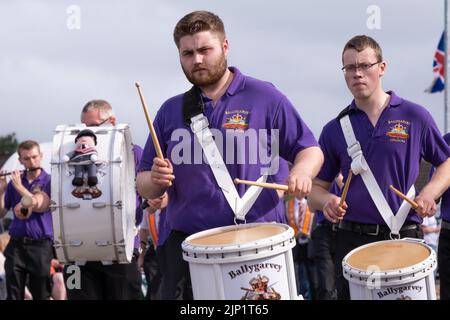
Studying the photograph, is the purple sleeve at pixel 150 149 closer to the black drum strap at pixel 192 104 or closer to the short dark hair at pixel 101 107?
the black drum strap at pixel 192 104

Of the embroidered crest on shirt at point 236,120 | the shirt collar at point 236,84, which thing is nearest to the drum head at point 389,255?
the embroidered crest on shirt at point 236,120

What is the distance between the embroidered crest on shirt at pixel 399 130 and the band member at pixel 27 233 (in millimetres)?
4734

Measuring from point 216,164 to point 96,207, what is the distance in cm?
194

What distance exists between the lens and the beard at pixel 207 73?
4438 mm

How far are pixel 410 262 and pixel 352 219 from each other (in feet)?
3.74

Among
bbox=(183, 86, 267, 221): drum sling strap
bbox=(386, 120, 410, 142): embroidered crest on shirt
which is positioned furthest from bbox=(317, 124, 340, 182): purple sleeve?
bbox=(183, 86, 267, 221): drum sling strap

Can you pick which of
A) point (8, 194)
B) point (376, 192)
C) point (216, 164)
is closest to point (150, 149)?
point (216, 164)

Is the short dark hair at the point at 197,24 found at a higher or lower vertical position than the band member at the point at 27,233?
higher

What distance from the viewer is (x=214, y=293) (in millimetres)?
3947

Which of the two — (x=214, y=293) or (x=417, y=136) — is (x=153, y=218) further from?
(x=214, y=293)

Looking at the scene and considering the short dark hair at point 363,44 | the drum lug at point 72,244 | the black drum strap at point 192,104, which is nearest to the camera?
the black drum strap at point 192,104

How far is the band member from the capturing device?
9.47 m

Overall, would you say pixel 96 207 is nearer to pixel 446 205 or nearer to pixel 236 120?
pixel 236 120
